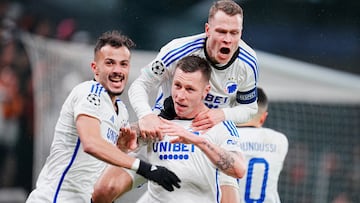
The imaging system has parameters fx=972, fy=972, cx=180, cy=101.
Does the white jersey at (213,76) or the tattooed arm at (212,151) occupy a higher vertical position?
the white jersey at (213,76)

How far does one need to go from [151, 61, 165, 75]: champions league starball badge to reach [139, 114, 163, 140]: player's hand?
0.63 metres

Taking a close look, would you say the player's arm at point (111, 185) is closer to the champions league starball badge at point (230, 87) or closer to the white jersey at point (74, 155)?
the white jersey at point (74, 155)

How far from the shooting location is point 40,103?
12305mm

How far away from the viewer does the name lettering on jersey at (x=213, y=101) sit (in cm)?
686

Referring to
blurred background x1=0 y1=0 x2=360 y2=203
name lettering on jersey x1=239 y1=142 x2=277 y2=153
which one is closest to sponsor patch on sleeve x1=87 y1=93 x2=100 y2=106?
name lettering on jersey x1=239 y1=142 x2=277 y2=153

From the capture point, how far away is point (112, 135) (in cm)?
632

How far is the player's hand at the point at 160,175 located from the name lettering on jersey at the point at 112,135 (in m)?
0.46

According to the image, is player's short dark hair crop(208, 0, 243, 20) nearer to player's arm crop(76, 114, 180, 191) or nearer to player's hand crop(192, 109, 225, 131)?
player's hand crop(192, 109, 225, 131)

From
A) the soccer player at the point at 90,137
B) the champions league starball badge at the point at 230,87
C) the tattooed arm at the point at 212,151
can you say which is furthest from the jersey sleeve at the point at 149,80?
the tattooed arm at the point at 212,151

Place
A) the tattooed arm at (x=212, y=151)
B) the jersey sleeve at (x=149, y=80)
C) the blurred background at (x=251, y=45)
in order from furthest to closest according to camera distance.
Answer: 1. the blurred background at (x=251, y=45)
2. the jersey sleeve at (x=149, y=80)
3. the tattooed arm at (x=212, y=151)

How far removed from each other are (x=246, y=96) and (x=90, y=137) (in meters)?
1.50

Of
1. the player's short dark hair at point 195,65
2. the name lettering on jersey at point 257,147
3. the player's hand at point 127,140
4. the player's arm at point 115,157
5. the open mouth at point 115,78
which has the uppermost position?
the player's short dark hair at point 195,65

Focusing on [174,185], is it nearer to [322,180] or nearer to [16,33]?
[322,180]

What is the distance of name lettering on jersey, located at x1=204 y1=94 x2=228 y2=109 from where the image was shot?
6.86m
